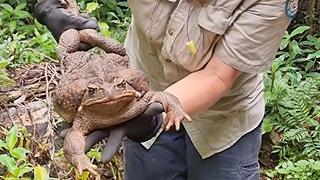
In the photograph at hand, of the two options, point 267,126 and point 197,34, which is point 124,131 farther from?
point 267,126

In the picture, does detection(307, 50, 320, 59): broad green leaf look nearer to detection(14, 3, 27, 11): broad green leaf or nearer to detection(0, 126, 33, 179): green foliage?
detection(14, 3, 27, 11): broad green leaf

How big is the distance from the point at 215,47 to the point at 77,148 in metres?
0.53

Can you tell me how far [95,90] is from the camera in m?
1.60

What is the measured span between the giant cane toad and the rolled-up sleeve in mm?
238

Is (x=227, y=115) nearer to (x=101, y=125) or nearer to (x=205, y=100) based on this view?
(x=205, y=100)

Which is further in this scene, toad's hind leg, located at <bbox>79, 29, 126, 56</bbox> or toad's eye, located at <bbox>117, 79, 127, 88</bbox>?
toad's hind leg, located at <bbox>79, 29, 126, 56</bbox>

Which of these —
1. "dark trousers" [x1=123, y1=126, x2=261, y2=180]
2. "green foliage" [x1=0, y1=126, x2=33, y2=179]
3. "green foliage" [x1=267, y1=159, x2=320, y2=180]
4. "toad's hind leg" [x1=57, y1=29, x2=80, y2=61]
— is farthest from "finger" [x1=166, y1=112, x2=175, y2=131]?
"green foliage" [x1=267, y1=159, x2=320, y2=180]

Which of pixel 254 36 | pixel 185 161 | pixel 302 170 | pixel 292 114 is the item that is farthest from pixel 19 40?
pixel 254 36

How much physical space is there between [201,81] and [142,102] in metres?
0.25

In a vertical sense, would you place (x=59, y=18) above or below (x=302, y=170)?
above

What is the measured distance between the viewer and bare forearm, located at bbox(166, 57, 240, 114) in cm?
180

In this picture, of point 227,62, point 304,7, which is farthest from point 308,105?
point 227,62

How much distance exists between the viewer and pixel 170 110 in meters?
1.70

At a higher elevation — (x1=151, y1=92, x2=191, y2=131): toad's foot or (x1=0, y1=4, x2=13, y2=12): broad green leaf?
(x1=151, y1=92, x2=191, y2=131): toad's foot
